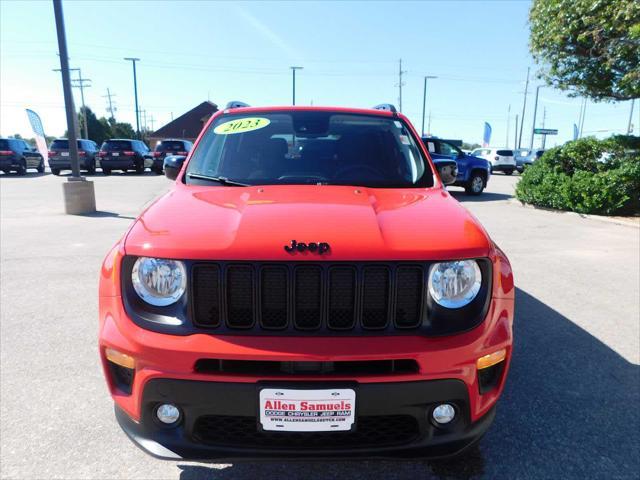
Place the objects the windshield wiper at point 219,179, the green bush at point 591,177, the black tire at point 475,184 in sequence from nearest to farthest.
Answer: the windshield wiper at point 219,179
the green bush at point 591,177
the black tire at point 475,184

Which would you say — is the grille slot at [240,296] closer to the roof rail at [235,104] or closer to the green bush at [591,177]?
the roof rail at [235,104]

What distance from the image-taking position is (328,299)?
5.66 feet

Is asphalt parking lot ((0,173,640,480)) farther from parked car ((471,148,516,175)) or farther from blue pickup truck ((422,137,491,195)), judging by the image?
parked car ((471,148,516,175))

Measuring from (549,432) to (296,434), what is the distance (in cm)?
163

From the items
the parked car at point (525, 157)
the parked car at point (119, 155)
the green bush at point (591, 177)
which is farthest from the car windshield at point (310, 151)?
the parked car at point (525, 157)

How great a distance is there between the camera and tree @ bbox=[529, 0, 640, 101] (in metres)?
8.59

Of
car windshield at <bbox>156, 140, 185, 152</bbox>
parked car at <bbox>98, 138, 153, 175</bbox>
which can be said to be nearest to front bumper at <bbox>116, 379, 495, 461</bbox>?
car windshield at <bbox>156, 140, 185, 152</bbox>

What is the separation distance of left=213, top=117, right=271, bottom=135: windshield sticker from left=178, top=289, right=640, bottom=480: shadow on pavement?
2.16 metres

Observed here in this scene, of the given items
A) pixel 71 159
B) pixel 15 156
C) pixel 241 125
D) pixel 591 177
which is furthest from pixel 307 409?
pixel 15 156

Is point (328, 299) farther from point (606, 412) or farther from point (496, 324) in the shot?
point (606, 412)

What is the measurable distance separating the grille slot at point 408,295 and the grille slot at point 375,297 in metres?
0.05

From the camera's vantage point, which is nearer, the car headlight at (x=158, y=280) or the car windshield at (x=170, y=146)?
the car headlight at (x=158, y=280)

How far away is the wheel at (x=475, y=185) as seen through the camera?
15.0 meters

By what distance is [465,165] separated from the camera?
1473 centimetres
